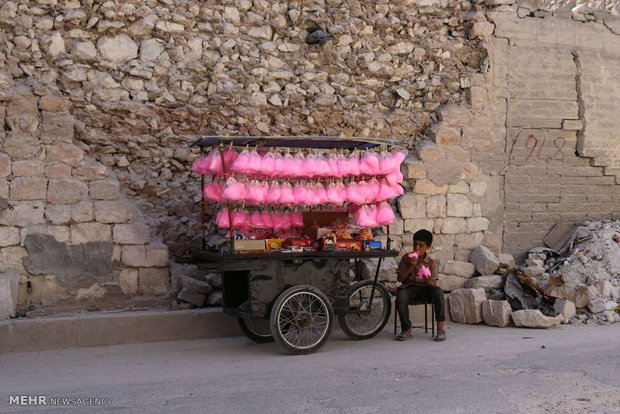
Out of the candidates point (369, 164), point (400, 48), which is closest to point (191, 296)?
point (369, 164)

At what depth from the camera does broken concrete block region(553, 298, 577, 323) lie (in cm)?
756

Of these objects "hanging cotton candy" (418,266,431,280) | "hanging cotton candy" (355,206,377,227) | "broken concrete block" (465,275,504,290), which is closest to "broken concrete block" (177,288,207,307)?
"hanging cotton candy" (355,206,377,227)

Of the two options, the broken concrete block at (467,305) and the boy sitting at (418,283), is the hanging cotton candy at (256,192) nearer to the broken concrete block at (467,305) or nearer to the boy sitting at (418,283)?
the boy sitting at (418,283)

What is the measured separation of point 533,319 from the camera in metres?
7.31

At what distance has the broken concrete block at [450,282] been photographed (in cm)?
837

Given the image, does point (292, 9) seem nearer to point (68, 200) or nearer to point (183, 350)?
point (68, 200)

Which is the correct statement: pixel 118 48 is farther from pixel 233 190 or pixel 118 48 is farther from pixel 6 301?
pixel 6 301

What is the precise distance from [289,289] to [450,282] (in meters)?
3.09

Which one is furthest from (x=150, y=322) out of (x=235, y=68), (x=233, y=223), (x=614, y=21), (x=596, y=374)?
(x=614, y=21)

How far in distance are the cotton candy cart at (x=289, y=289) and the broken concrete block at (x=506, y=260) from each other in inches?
90.1

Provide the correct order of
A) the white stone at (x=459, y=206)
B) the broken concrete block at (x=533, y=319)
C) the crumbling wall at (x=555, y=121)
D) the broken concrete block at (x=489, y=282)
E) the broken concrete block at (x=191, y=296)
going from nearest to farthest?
the broken concrete block at (x=191, y=296)
the broken concrete block at (x=533, y=319)
the broken concrete block at (x=489, y=282)
the white stone at (x=459, y=206)
the crumbling wall at (x=555, y=121)

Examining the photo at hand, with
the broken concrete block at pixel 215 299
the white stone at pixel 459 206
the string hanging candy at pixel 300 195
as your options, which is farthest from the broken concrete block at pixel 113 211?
the white stone at pixel 459 206

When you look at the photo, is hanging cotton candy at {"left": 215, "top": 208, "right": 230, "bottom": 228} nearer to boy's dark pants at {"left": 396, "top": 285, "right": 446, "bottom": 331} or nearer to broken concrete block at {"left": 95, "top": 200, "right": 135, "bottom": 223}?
broken concrete block at {"left": 95, "top": 200, "right": 135, "bottom": 223}

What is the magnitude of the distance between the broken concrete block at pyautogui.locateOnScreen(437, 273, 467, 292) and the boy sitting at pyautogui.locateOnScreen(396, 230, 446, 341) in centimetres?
159
